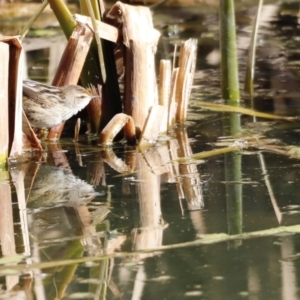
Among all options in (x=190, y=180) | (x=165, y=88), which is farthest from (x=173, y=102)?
(x=190, y=180)

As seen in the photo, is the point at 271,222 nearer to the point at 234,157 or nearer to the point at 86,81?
the point at 234,157

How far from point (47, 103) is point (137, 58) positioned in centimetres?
60

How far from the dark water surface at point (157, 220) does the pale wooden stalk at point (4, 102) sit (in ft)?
0.37

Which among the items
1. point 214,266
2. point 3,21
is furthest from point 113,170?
point 3,21

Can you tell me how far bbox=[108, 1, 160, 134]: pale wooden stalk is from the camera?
4797mm

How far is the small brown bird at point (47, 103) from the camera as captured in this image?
485cm

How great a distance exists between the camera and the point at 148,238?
3178 millimetres

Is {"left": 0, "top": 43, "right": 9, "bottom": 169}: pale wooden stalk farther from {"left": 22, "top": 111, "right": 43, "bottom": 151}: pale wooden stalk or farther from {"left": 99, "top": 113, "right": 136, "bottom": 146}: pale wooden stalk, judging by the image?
{"left": 99, "top": 113, "right": 136, "bottom": 146}: pale wooden stalk

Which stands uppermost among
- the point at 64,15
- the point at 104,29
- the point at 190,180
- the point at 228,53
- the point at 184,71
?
the point at 64,15

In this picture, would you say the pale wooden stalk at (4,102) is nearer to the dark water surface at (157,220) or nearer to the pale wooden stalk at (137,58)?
the dark water surface at (157,220)

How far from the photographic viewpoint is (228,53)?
537 cm

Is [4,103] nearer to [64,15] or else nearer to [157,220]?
[64,15]

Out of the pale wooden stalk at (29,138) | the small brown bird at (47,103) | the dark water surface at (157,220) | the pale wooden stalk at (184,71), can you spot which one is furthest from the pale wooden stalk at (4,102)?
the pale wooden stalk at (184,71)

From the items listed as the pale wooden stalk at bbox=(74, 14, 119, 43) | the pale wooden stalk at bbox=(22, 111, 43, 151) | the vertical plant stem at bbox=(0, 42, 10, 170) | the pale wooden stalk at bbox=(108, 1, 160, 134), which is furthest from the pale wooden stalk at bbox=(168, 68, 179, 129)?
the vertical plant stem at bbox=(0, 42, 10, 170)
